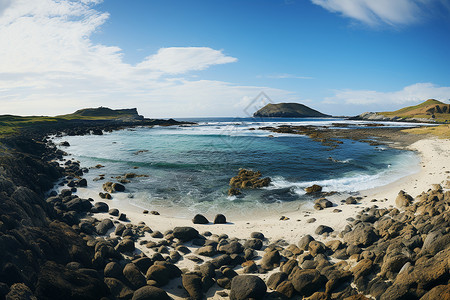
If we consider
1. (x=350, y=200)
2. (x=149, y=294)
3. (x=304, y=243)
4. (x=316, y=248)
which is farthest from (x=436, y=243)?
(x=350, y=200)

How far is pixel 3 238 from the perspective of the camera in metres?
6.96

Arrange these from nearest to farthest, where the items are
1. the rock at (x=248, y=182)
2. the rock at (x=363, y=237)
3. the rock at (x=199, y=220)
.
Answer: the rock at (x=363, y=237), the rock at (x=199, y=220), the rock at (x=248, y=182)

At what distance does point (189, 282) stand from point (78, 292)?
120 inches

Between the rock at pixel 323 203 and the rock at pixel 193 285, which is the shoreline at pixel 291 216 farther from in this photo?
the rock at pixel 193 285

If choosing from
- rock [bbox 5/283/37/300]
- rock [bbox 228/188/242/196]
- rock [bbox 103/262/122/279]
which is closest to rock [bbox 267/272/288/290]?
rock [bbox 103/262/122/279]

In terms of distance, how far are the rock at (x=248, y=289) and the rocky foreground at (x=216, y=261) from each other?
26 mm

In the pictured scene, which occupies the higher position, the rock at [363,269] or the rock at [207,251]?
the rock at [363,269]

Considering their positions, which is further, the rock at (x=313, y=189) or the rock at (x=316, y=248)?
the rock at (x=313, y=189)

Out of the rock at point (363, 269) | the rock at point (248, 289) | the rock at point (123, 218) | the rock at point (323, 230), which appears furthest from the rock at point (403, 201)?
the rock at point (123, 218)

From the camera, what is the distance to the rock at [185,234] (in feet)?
36.2

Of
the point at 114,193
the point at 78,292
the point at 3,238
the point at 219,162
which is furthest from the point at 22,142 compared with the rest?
the point at 78,292

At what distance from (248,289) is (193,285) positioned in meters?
1.74

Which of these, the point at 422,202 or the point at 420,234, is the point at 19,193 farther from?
the point at 422,202

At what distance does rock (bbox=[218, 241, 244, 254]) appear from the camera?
32.4 feet
